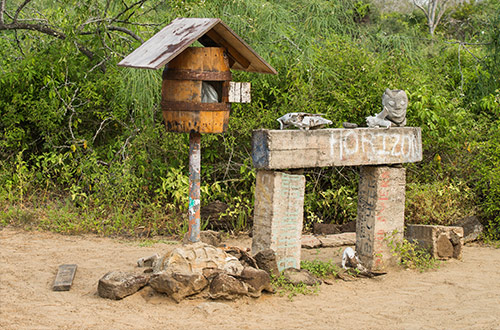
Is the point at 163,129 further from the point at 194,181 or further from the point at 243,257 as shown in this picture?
the point at 243,257

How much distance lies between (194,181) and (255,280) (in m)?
1.10

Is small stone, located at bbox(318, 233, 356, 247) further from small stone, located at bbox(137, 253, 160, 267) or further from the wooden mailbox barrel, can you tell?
the wooden mailbox barrel

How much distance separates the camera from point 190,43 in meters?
5.27

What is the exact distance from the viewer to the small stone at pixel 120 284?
5387 millimetres

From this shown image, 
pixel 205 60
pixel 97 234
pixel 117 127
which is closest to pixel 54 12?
pixel 117 127

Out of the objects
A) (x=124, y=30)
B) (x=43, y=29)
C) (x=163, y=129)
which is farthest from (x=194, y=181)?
(x=43, y=29)

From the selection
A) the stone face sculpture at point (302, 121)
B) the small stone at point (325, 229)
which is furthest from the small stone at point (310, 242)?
the stone face sculpture at point (302, 121)

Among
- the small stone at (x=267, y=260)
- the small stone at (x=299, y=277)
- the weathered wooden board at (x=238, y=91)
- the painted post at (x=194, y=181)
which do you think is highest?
the weathered wooden board at (x=238, y=91)

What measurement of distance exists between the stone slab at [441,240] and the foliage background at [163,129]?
1.13 m

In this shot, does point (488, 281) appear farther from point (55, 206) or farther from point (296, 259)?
point (55, 206)

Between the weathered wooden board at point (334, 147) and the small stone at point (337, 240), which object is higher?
the weathered wooden board at point (334, 147)

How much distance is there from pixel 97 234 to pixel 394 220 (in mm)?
3911

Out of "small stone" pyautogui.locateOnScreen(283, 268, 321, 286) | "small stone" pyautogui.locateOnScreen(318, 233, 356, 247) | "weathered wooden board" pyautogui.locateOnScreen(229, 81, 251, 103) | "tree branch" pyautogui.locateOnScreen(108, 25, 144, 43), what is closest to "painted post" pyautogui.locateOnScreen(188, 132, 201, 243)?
"weathered wooden board" pyautogui.locateOnScreen(229, 81, 251, 103)

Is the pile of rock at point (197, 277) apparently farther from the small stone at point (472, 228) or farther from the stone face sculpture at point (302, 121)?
the small stone at point (472, 228)
